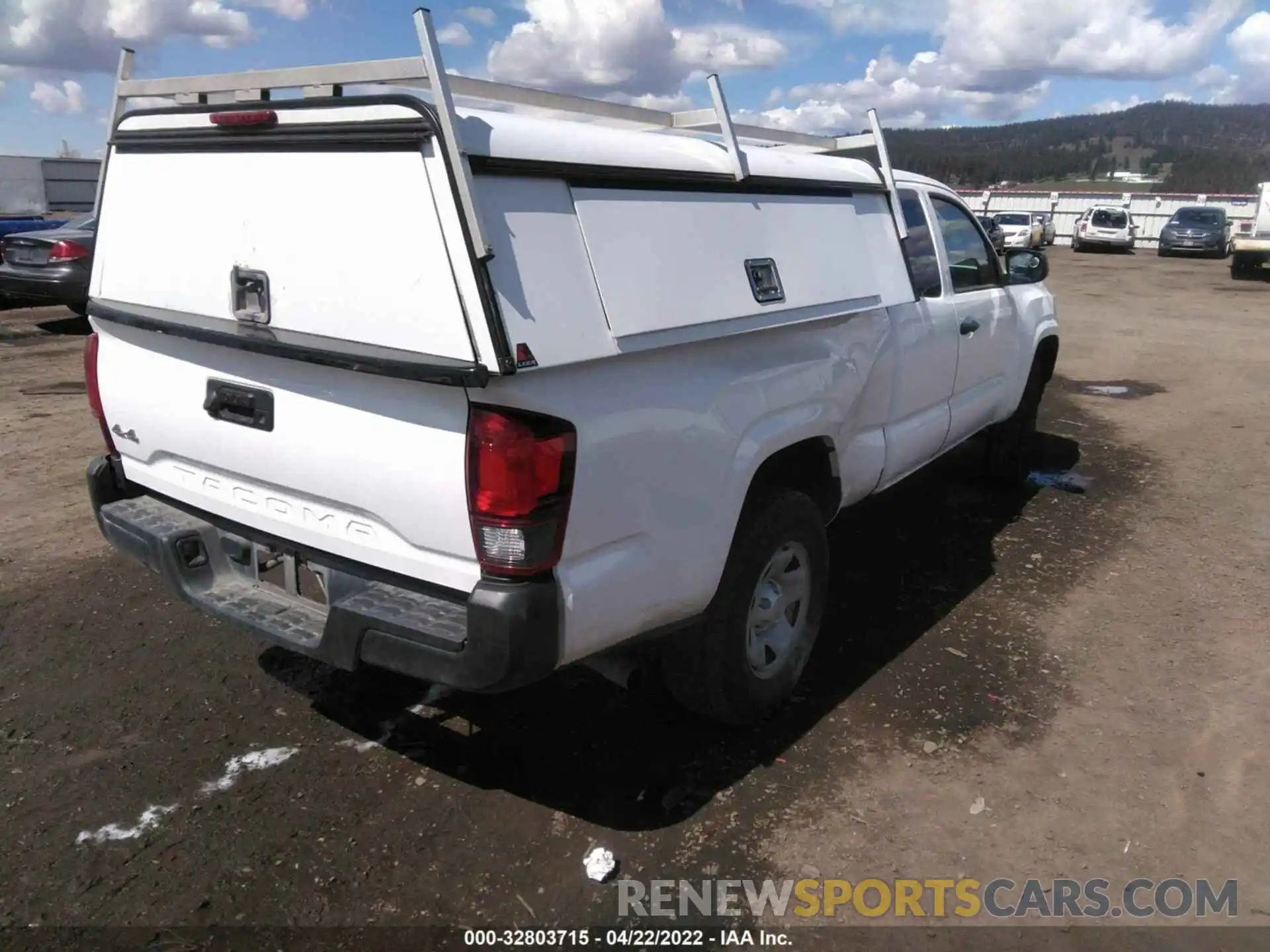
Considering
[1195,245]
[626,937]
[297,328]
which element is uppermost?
[297,328]

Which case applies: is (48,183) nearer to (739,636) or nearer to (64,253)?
(64,253)

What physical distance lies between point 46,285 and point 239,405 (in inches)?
410

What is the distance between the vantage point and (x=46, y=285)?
11242 mm

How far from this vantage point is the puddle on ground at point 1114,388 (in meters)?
9.52

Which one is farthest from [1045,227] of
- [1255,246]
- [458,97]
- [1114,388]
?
[458,97]

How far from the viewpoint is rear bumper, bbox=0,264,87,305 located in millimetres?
11211

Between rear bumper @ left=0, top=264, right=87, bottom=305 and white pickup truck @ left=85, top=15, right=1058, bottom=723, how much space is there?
9.20 m

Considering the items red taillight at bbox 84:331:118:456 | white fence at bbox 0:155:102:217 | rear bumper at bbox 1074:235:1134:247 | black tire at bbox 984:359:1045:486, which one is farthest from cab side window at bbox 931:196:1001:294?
rear bumper at bbox 1074:235:1134:247

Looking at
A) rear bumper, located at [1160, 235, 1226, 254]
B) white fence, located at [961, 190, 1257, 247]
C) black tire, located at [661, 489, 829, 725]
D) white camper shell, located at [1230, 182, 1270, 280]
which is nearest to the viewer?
black tire, located at [661, 489, 829, 725]

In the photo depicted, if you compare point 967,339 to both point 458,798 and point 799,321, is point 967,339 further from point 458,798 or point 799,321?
point 458,798

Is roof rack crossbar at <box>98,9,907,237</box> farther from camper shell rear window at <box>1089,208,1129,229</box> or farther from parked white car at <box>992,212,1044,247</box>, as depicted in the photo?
camper shell rear window at <box>1089,208,1129,229</box>

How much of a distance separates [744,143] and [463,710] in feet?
8.38

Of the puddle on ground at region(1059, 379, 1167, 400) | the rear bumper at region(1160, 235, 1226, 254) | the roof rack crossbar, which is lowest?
the rear bumper at region(1160, 235, 1226, 254)

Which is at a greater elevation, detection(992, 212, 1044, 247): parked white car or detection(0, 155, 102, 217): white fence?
detection(0, 155, 102, 217): white fence
